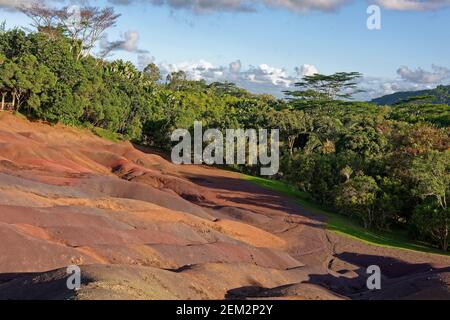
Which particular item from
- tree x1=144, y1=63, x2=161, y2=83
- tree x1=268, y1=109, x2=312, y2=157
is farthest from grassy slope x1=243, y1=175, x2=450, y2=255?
tree x1=144, y1=63, x2=161, y2=83

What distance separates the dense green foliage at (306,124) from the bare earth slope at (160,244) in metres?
4.62

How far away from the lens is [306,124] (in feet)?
259

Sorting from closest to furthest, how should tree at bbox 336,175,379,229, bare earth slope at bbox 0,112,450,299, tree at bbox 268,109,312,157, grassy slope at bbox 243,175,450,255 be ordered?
bare earth slope at bbox 0,112,450,299 < grassy slope at bbox 243,175,450,255 < tree at bbox 336,175,379,229 < tree at bbox 268,109,312,157

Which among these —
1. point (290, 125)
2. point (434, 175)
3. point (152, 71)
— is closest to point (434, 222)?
point (434, 175)

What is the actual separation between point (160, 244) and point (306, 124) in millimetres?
57805

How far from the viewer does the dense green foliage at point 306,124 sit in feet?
146

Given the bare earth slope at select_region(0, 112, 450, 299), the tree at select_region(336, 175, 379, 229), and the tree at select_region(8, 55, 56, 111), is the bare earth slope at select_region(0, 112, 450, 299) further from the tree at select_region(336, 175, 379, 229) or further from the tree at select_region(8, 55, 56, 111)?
the tree at select_region(8, 55, 56, 111)

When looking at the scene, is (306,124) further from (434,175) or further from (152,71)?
(152,71)

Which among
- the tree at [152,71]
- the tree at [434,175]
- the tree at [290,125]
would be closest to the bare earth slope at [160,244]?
the tree at [434,175]

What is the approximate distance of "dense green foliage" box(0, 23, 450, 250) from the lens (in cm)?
4438

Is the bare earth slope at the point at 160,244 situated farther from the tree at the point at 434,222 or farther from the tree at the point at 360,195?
the tree at the point at 360,195

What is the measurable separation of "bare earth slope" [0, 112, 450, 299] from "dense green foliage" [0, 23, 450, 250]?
4.62m
